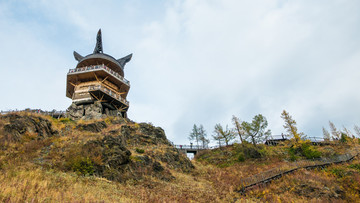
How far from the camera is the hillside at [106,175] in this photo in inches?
331

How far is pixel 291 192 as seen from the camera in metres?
16.0

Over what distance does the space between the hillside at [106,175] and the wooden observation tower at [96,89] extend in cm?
628

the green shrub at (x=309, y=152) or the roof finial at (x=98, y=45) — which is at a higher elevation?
the roof finial at (x=98, y=45)

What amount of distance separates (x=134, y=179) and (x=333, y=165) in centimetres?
2389

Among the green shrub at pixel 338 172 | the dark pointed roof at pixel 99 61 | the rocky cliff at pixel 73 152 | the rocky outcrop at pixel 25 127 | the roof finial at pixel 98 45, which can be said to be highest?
the roof finial at pixel 98 45

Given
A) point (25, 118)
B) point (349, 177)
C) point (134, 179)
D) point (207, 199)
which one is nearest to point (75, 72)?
point (25, 118)

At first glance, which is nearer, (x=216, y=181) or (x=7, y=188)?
(x=7, y=188)

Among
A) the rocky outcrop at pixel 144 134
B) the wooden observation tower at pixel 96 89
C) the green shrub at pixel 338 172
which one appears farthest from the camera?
the wooden observation tower at pixel 96 89

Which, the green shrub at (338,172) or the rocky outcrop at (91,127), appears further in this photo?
the rocky outcrop at (91,127)

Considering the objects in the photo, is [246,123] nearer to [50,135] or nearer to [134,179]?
[134,179]

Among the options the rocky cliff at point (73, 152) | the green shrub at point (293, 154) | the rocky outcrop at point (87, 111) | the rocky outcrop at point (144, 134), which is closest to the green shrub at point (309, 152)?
the green shrub at point (293, 154)

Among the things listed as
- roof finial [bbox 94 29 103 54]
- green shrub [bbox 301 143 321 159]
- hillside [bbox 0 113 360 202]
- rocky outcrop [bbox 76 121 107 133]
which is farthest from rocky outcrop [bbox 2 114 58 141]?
green shrub [bbox 301 143 321 159]

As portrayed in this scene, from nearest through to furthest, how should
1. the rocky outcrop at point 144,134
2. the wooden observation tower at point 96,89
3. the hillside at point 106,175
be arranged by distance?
the hillside at point 106,175, the rocky outcrop at point 144,134, the wooden observation tower at point 96,89

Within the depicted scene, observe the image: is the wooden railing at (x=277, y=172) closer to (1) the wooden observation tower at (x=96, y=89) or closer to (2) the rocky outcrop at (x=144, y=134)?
(2) the rocky outcrop at (x=144, y=134)
